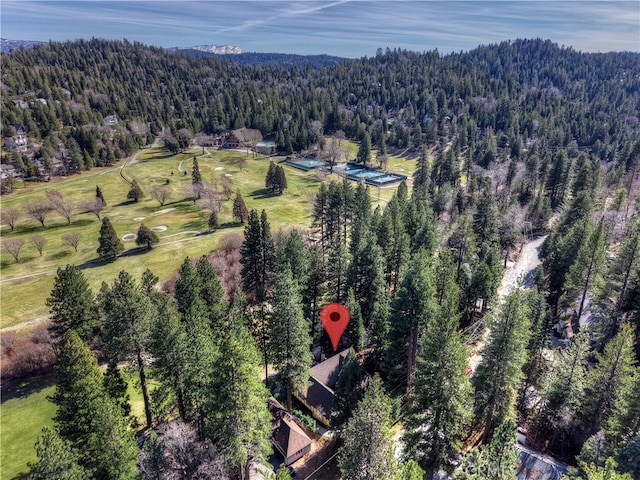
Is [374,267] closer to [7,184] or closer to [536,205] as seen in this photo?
[536,205]

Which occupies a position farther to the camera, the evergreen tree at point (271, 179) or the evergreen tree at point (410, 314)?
the evergreen tree at point (271, 179)

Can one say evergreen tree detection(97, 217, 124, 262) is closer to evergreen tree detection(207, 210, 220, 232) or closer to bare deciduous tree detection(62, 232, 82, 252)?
bare deciduous tree detection(62, 232, 82, 252)

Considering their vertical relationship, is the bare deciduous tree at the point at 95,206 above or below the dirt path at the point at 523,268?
above

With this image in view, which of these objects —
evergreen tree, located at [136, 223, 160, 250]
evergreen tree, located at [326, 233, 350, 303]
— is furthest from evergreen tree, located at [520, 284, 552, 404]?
evergreen tree, located at [136, 223, 160, 250]

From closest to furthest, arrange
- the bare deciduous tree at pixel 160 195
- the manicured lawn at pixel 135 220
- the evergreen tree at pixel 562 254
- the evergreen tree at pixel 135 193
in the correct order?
the evergreen tree at pixel 562 254, the manicured lawn at pixel 135 220, the bare deciduous tree at pixel 160 195, the evergreen tree at pixel 135 193

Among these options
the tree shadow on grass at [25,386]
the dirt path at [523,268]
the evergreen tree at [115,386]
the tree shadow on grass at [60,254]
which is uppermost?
the evergreen tree at [115,386]

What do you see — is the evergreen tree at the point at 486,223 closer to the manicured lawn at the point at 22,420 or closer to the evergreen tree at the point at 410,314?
the evergreen tree at the point at 410,314

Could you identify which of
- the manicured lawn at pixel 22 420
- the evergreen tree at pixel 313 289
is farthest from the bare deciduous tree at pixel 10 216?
the evergreen tree at pixel 313 289
